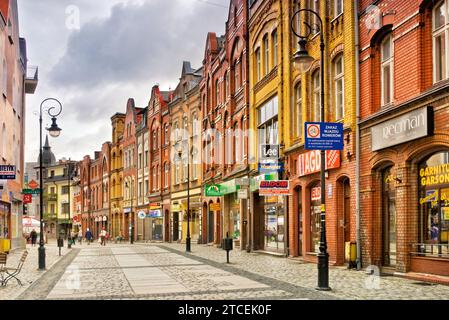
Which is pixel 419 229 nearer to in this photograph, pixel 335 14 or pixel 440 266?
pixel 440 266

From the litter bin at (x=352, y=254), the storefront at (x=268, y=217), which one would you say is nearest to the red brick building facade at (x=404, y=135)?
the litter bin at (x=352, y=254)

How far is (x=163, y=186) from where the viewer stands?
59.6 metres

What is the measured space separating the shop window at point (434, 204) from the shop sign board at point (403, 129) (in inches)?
30.3

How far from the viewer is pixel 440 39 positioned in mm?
17047

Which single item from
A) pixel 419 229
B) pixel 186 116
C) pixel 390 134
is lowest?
pixel 419 229

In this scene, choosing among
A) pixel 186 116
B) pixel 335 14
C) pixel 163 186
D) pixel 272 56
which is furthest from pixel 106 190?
pixel 335 14

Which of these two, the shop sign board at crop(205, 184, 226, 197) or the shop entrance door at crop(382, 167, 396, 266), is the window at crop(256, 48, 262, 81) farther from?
the shop entrance door at crop(382, 167, 396, 266)

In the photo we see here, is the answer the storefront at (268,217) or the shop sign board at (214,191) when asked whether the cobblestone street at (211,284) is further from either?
the shop sign board at (214,191)

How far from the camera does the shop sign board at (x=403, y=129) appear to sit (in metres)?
16.8

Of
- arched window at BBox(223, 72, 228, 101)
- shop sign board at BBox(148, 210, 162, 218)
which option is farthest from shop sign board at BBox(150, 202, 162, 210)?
arched window at BBox(223, 72, 228, 101)

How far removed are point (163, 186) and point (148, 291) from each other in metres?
43.7

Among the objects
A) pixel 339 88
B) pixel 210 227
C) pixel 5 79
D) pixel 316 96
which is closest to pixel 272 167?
pixel 316 96

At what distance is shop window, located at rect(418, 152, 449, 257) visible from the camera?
54.8 feet

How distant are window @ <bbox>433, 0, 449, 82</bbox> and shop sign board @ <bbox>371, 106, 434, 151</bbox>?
1.02 m
